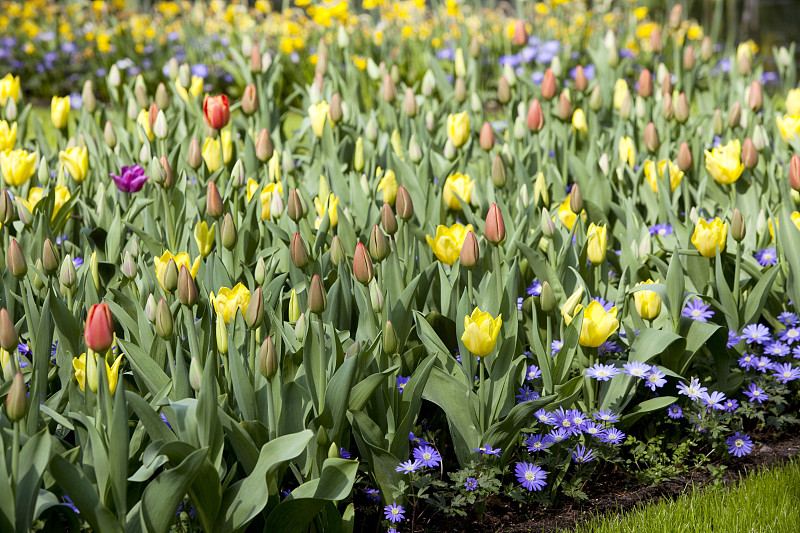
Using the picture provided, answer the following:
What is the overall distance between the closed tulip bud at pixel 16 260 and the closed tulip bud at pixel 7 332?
0.37 meters

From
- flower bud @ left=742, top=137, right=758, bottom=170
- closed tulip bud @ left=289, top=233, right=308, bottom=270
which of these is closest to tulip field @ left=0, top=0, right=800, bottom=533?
closed tulip bud @ left=289, top=233, right=308, bottom=270

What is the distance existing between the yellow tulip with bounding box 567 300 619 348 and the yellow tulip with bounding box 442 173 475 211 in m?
0.97

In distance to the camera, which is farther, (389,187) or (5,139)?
(5,139)

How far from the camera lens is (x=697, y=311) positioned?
7.52 feet

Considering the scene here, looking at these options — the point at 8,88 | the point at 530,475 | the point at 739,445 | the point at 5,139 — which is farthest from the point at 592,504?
the point at 8,88

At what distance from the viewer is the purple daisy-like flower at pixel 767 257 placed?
8.36 feet

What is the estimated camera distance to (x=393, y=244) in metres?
2.27

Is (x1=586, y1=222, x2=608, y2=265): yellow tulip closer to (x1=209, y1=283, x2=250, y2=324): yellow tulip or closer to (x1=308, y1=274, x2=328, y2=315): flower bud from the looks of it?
(x1=308, y1=274, x2=328, y2=315): flower bud

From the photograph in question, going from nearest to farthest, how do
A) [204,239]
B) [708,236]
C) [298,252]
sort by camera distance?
[298,252] → [708,236] → [204,239]

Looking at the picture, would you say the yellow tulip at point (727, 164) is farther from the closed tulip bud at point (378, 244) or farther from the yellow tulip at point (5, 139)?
the yellow tulip at point (5, 139)

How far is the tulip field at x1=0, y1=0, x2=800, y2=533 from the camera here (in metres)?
1.66

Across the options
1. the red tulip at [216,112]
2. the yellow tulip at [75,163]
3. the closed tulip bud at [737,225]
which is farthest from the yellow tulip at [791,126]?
the yellow tulip at [75,163]

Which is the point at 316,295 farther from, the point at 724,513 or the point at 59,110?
the point at 59,110

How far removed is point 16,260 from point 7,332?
397 millimetres
